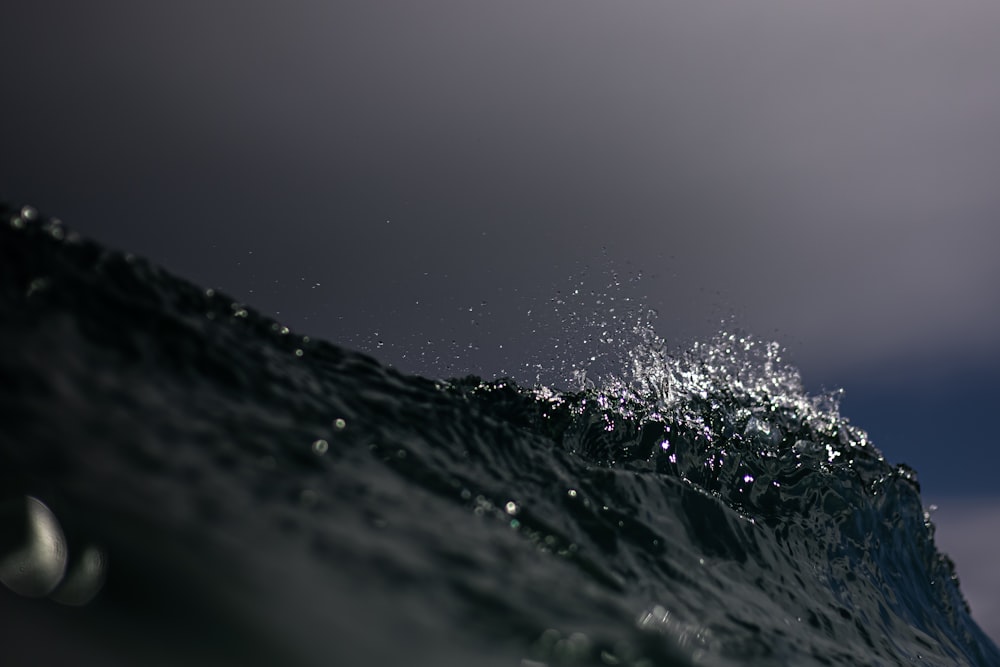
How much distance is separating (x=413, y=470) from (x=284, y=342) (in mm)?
949

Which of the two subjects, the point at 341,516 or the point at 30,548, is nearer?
the point at 30,548

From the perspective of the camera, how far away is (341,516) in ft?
6.86

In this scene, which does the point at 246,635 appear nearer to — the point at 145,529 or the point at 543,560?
the point at 145,529

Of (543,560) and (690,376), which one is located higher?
(690,376)

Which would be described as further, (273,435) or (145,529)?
(273,435)

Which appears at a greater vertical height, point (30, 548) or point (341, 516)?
point (341, 516)

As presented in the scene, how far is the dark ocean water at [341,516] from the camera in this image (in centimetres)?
151

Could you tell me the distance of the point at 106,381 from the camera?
7.04 feet

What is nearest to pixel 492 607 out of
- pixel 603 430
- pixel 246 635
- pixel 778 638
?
pixel 246 635

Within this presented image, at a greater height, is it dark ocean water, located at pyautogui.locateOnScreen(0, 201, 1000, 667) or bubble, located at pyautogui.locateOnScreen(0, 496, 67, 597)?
dark ocean water, located at pyautogui.locateOnScreen(0, 201, 1000, 667)

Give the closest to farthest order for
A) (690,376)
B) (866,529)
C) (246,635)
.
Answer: (246,635) → (866,529) → (690,376)

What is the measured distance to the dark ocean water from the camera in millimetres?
1515

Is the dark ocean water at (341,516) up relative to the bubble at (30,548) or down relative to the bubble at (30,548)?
up

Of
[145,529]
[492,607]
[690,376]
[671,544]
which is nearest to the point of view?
[145,529]
